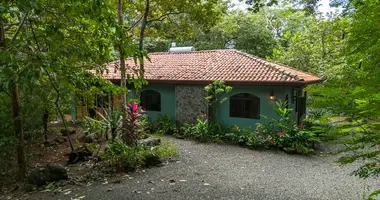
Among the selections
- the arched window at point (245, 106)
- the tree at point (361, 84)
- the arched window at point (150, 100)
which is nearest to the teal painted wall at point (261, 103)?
the arched window at point (245, 106)

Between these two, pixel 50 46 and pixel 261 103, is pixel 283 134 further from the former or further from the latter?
pixel 50 46

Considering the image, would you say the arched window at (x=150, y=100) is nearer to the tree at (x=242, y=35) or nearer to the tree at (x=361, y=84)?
the tree at (x=242, y=35)

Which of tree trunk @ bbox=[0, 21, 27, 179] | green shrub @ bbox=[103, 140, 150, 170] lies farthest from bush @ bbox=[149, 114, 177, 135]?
tree trunk @ bbox=[0, 21, 27, 179]

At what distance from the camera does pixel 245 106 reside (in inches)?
397

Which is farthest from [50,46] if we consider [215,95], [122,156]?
[215,95]

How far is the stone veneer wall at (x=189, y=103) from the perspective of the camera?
10.6 m

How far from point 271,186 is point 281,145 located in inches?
132

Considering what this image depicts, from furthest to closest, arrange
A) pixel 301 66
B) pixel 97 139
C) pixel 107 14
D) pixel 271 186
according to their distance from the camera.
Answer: pixel 301 66 < pixel 97 139 < pixel 271 186 < pixel 107 14

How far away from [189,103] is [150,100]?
236 cm

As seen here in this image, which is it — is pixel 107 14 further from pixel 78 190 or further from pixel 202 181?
pixel 202 181

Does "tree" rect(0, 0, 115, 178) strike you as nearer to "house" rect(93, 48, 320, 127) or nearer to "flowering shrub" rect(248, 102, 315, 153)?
"house" rect(93, 48, 320, 127)

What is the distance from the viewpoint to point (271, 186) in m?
5.39

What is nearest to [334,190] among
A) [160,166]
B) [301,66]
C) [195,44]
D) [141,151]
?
[160,166]

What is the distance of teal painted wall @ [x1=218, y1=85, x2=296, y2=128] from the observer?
9.30 meters
